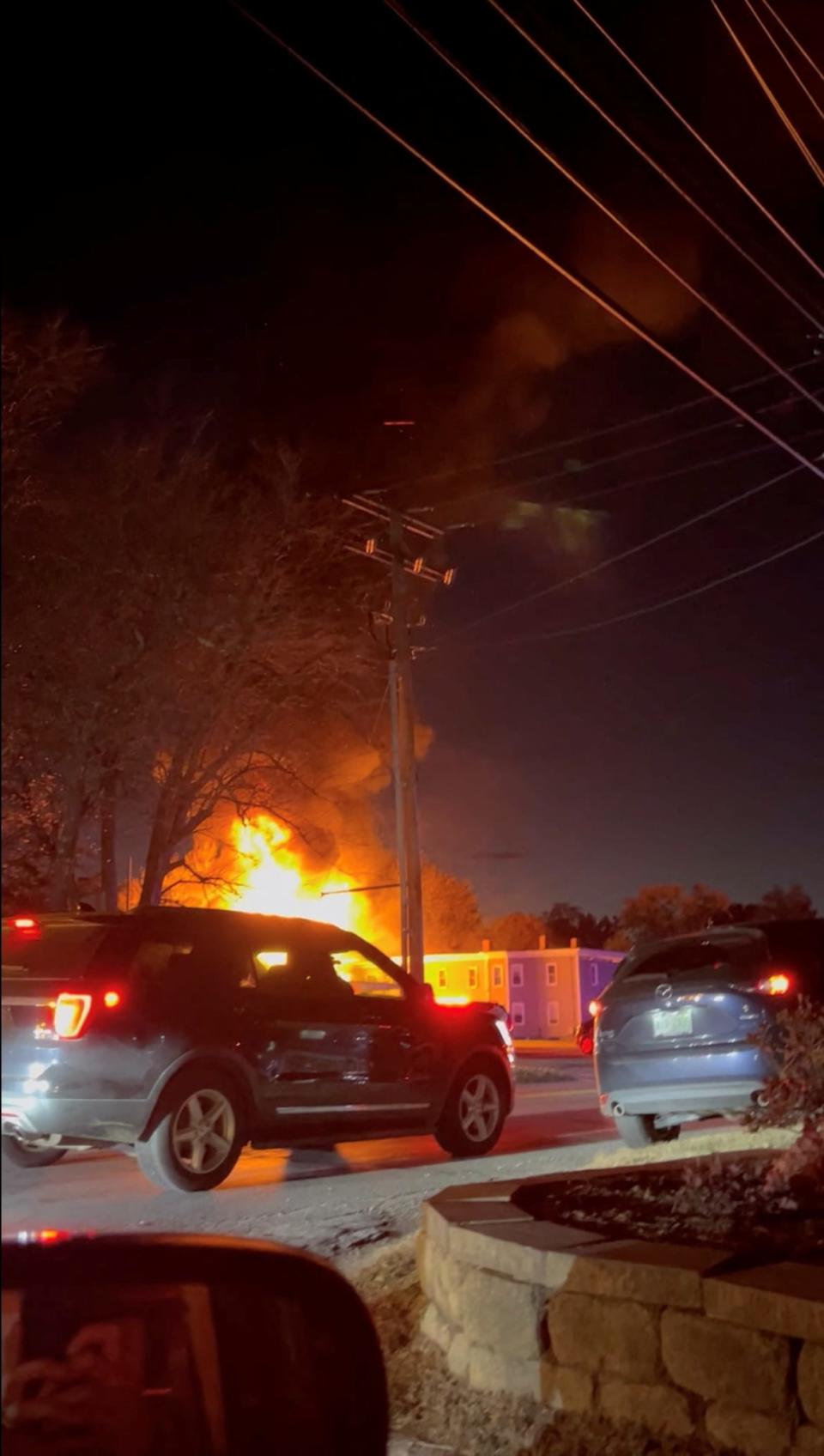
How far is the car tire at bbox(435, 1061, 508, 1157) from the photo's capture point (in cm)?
901

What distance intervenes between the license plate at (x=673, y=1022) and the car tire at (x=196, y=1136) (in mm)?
3364

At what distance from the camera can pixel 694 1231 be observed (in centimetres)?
561

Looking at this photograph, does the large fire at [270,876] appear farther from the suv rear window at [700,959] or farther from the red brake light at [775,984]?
the red brake light at [775,984]

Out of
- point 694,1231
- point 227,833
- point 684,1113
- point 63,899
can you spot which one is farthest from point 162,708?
point 684,1113

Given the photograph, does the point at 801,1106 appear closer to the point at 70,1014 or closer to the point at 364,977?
the point at 364,977

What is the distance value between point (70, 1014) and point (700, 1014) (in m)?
5.67

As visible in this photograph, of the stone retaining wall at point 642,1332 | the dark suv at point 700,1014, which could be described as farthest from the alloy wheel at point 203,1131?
the dark suv at point 700,1014

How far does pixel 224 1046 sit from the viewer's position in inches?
262

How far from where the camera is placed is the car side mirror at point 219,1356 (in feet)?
8.29

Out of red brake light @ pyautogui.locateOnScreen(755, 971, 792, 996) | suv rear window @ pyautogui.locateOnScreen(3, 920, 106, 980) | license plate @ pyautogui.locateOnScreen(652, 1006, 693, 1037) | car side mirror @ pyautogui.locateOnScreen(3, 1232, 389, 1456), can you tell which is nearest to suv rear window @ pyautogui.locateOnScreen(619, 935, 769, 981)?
red brake light @ pyautogui.locateOnScreen(755, 971, 792, 996)

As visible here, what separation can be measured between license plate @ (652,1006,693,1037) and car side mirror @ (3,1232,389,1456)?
6621 millimetres

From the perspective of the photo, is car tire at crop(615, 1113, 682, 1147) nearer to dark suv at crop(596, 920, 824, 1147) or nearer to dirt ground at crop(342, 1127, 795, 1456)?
dark suv at crop(596, 920, 824, 1147)

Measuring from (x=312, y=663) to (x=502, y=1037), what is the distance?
10.5ft

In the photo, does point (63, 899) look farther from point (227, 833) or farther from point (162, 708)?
point (227, 833)
